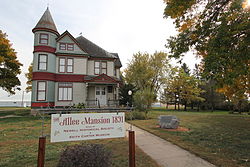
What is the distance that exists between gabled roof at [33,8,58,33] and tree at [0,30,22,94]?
8.94 m

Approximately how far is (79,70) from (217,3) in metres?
16.0

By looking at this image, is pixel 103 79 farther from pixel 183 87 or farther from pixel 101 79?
pixel 183 87

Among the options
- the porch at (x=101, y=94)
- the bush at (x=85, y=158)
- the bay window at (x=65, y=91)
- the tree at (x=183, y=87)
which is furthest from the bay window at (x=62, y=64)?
the tree at (x=183, y=87)

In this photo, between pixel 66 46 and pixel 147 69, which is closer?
pixel 66 46

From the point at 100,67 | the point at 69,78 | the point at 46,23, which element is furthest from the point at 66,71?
the point at 46,23

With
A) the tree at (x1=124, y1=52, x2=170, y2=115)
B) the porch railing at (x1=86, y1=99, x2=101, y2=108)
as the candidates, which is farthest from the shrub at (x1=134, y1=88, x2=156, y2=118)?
the tree at (x1=124, y1=52, x2=170, y2=115)

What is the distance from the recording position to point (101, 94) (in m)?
19.7

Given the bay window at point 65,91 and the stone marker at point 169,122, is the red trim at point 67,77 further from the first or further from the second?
the stone marker at point 169,122

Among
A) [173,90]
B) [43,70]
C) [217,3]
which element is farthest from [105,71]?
[173,90]

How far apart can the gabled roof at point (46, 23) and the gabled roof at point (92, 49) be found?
14.8 feet

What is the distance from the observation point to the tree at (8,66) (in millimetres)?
21237

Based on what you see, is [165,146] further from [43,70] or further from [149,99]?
[43,70]

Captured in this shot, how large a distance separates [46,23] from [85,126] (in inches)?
730

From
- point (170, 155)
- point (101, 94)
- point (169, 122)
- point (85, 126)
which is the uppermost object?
point (101, 94)
